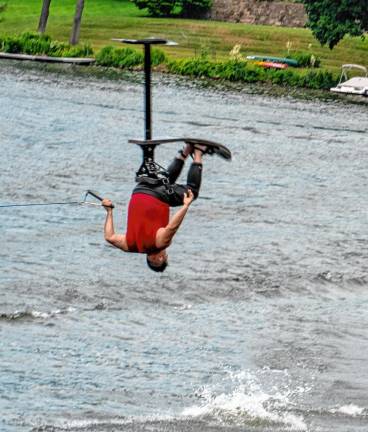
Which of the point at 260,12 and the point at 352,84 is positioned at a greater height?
the point at 260,12

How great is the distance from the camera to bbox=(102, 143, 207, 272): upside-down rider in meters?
29.3

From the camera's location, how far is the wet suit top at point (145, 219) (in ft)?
97.7

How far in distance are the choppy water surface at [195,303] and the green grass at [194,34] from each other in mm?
37963

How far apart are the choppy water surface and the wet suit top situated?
954 centimetres

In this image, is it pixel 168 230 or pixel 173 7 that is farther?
pixel 173 7

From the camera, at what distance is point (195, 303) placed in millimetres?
48656

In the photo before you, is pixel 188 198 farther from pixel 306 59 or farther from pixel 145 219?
pixel 306 59

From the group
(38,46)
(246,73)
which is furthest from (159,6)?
(246,73)

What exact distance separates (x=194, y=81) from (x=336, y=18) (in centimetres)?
1259

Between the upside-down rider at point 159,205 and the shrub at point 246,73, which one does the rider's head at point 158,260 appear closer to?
the upside-down rider at point 159,205

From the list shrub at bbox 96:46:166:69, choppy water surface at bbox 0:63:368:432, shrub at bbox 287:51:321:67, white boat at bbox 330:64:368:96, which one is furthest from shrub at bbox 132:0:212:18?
choppy water surface at bbox 0:63:368:432

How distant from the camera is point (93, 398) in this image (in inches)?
1591

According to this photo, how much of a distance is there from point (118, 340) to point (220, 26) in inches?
3305

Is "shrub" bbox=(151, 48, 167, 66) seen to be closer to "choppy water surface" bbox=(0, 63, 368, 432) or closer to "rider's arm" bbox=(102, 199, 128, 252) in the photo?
"choppy water surface" bbox=(0, 63, 368, 432)
